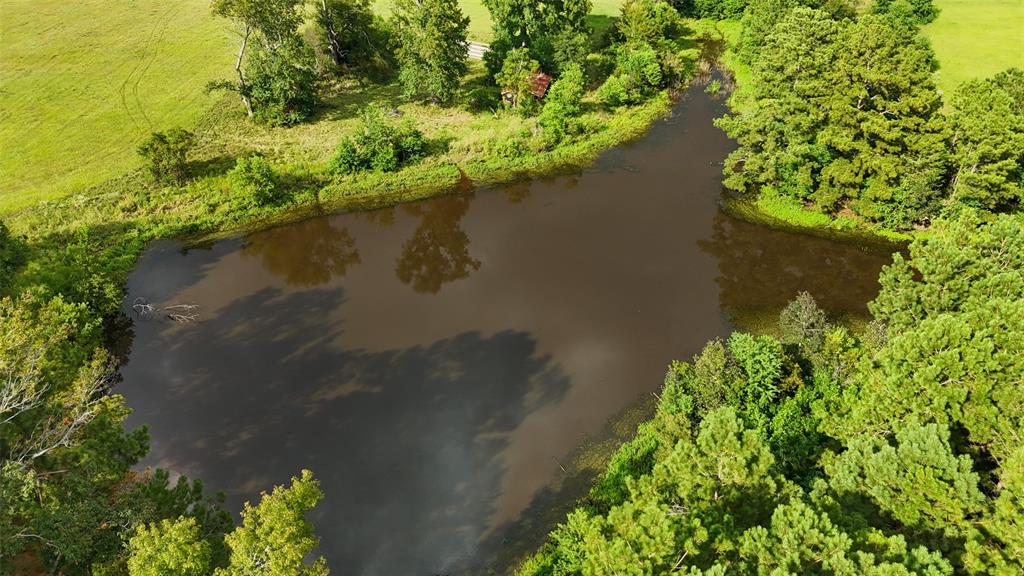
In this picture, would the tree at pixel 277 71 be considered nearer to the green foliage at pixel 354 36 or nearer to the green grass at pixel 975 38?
the green foliage at pixel 354 36

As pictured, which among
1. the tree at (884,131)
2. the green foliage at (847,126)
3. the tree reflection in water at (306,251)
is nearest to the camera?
the tree at (884,131)

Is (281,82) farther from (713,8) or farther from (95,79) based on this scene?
(713,8)

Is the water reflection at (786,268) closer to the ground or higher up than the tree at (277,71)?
closer to the ground

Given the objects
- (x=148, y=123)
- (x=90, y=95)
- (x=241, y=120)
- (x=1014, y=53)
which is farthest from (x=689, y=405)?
(x=90, y=95)

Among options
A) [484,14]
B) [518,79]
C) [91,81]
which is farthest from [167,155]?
[484,14]

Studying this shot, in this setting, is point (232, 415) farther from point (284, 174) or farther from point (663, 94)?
point (663, 94)

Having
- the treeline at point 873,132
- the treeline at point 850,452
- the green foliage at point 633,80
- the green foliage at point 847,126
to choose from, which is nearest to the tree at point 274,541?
the treeline at point 850,452

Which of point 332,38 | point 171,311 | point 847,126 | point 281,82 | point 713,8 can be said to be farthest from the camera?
point 713,8
